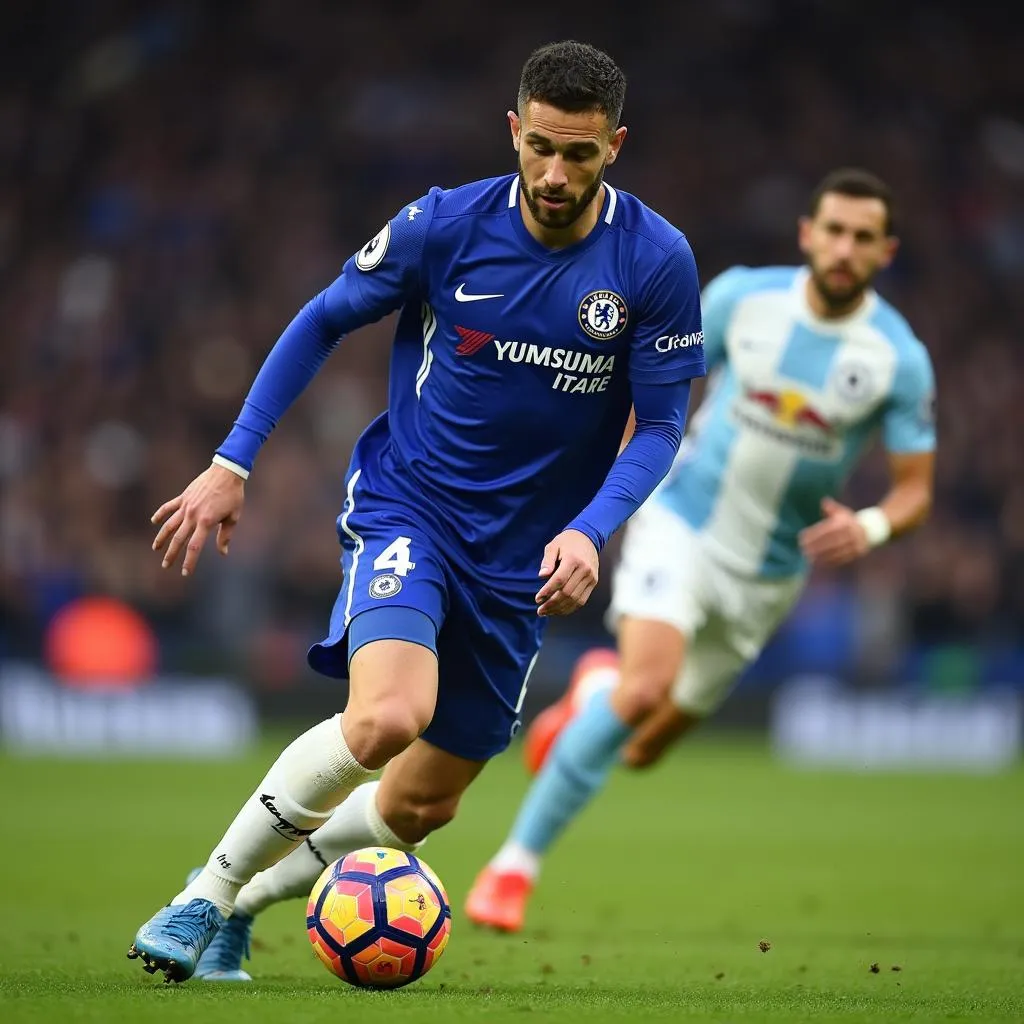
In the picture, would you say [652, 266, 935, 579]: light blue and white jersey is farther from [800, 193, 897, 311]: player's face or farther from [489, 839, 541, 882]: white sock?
[489, 839, 541, 882]: white sock

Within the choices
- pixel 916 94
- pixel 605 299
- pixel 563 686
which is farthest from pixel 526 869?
pixel 916 94

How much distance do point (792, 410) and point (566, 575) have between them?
11.2 feet

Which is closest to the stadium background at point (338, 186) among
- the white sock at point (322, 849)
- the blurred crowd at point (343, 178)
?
the blurred crowd at point (343, 178)

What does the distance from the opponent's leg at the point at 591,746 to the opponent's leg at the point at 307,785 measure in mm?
2483

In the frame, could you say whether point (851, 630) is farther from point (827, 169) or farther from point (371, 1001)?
point (371, 1001)

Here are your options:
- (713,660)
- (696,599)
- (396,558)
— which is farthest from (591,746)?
(396,558)

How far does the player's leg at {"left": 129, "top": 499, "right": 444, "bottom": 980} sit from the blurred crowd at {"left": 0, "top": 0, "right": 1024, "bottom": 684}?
13.4m

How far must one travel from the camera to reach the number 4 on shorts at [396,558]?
4.87 m

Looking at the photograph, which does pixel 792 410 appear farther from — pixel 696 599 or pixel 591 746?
pixel 591 746

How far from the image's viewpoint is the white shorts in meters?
7.57

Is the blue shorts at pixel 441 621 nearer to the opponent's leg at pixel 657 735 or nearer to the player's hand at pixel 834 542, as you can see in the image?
the player's hand at pixel 834 542

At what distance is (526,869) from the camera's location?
23.3 feet

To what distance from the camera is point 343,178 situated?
2133cm

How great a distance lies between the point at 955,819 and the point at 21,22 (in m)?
14.6
